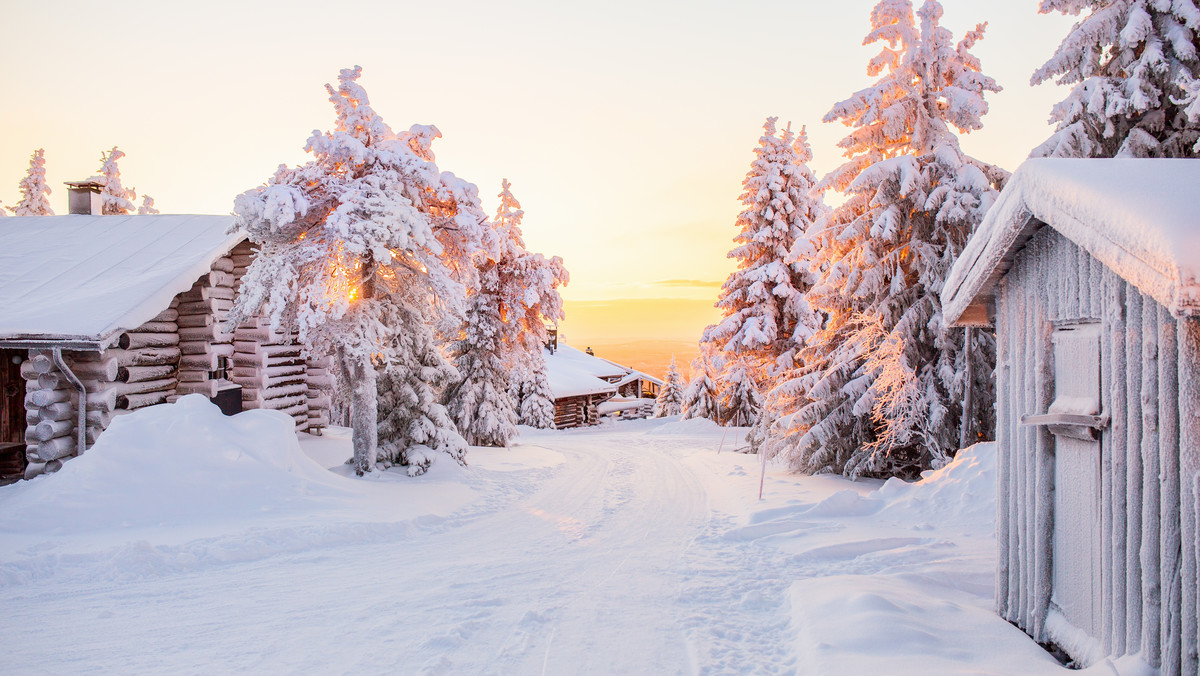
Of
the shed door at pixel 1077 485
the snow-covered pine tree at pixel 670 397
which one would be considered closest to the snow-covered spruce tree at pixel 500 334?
the shed door at pixel 1077 485

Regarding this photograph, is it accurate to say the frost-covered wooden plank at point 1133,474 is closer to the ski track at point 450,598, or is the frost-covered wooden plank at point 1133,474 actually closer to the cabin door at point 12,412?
the ski track at point 450,598

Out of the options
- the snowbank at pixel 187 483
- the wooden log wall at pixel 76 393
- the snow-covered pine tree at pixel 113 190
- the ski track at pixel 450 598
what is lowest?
the ski track at pixel 450 598

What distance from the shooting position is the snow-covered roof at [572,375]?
40.4 metres

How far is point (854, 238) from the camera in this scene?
14.4 metres

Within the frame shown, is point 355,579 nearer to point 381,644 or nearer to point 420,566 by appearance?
point 420,566

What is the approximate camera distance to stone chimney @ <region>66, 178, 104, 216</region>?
19.5m

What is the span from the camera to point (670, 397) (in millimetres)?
44844

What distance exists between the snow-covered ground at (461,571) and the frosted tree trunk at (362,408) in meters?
0.90

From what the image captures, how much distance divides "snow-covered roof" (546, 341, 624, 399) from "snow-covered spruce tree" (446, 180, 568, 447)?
15.9 metres

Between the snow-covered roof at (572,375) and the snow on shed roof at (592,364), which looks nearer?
the snow-covered roof at (572,375)

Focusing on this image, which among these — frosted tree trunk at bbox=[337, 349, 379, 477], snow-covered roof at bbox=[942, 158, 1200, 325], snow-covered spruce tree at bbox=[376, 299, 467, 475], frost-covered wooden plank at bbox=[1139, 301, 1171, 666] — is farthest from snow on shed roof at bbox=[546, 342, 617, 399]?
frost-covered wooden plank at bbox=[1139, 301, 1171, 666]

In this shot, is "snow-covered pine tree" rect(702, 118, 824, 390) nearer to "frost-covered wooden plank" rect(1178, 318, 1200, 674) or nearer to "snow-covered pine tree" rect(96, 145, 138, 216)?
"frost-covered wooden plank" rect(1178, 318, 1200, 674)

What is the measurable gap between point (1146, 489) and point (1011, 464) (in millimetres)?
1904

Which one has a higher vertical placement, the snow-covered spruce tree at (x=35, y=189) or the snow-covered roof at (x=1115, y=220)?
the snow-covered spruce tree at (x=35, y=189)
